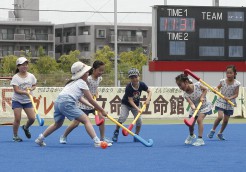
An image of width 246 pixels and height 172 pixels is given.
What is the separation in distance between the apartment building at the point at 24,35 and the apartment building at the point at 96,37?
450 cm

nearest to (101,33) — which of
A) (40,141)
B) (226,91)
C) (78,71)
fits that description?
(226,91)

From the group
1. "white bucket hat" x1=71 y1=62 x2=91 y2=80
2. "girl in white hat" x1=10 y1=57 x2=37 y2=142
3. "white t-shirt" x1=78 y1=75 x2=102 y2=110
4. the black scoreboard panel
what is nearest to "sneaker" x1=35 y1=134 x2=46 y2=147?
"white bucket hat" x1=71 y1=62 x2=91 y2=80

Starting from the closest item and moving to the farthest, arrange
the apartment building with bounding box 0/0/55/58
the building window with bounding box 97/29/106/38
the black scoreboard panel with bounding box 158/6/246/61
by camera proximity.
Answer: the black scoreboard panel with bounding box 158/6/246/61
the apartment building with bounding box 0/0/55/58
the building window with bounding box 97/29/106/38

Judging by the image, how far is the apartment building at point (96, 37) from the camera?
292 feet

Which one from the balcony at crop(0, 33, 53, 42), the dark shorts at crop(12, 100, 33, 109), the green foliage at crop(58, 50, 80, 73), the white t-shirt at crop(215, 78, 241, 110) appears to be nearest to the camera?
the dark shorts at crop(12, 100, 33, 109)

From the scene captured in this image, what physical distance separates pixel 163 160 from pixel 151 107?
18.3 m

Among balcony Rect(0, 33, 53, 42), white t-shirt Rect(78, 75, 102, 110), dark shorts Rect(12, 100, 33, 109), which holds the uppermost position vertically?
balcony Rect(0, 33, 53, 42)

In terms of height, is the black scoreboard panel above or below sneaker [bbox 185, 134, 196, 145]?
above

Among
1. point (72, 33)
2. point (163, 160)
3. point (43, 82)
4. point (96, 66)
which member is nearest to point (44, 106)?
point (43, 82)

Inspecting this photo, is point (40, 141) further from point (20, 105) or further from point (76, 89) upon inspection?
point (20, 105)

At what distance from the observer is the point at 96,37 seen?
89.4 metres

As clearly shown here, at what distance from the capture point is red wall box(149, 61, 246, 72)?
34591 mm

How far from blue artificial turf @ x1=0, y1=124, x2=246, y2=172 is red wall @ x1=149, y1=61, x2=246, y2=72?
18.6 m

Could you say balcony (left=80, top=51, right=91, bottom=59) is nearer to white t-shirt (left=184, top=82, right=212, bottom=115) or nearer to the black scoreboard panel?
the black scoreboard panel
